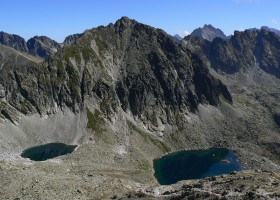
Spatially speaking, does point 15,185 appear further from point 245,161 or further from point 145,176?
point 245,161

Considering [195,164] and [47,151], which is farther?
[195,164]

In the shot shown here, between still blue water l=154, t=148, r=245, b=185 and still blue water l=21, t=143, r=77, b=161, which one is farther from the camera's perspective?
still blue water l=21, t=143, r=77, b=161

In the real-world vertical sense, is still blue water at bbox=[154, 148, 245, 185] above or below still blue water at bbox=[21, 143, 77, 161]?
below

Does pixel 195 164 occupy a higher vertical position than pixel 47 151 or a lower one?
lower

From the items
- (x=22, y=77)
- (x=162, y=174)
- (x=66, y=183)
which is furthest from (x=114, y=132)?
(x=66, y=183)
